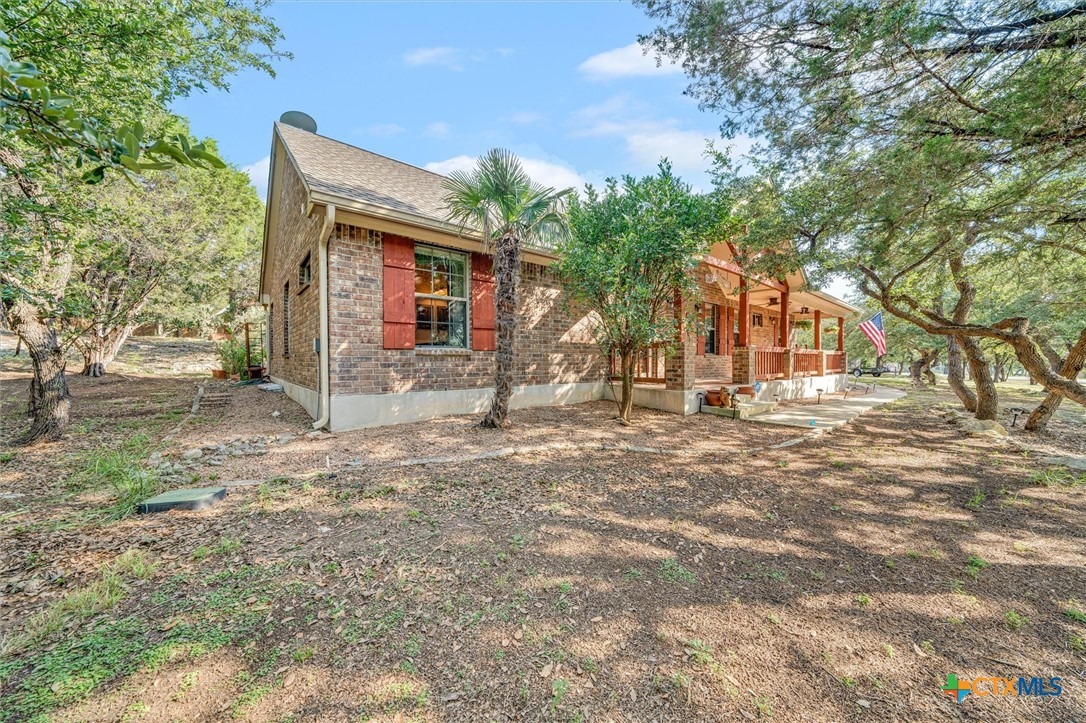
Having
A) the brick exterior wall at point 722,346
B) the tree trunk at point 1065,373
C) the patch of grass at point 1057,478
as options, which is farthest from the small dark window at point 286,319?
the tree trunk at point 1065,373

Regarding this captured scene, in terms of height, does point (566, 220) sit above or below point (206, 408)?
above

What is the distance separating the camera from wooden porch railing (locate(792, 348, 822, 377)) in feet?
41.6

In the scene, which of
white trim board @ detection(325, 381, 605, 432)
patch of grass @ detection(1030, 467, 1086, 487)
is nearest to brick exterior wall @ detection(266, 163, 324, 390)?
white trim board @ detection(325, 381, 605, 432)

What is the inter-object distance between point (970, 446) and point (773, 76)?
6.62m

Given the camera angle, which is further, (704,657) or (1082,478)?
(1082,478)

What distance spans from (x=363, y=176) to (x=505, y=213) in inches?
146

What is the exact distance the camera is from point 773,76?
214 inches

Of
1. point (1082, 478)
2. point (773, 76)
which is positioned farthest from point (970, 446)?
point (773, 76)

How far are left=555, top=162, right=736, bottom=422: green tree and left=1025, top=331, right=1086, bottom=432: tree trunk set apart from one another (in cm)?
700

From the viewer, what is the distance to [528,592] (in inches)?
101

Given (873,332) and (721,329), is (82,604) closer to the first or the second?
(721,329)

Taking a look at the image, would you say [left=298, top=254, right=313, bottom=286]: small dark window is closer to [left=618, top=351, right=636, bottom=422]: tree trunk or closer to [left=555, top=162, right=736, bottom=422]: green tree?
[left=555, top=162, right=736, bottom=422]: green tree

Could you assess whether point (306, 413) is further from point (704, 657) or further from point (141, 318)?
point (704, 657)

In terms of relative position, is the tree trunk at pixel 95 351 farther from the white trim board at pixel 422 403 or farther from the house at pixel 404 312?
the white trim board at pixel 422 403
